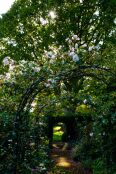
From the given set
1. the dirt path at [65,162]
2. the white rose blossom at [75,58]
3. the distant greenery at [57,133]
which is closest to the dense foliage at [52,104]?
the white rose blossom at [75,58]

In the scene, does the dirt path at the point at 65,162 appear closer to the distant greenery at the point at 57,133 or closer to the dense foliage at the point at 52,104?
the dense foliage at the point at 52,104

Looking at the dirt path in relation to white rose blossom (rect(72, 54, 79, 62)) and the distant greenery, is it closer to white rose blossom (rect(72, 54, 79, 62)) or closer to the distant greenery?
white rose blossom (rect(72, 54, 79, 62))

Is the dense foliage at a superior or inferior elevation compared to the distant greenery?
inferior

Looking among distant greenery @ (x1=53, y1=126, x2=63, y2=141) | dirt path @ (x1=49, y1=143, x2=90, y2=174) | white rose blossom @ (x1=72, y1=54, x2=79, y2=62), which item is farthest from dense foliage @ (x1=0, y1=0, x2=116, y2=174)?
distant greenery @ (x1=53, y1=126, x2=63, y2=141)

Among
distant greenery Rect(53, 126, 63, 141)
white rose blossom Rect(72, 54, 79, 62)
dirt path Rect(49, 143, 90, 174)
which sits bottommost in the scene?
dirt path Rect(49, 143, 90, 174)

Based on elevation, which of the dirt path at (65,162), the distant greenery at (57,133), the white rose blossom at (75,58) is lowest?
the dirt path at (65,162)

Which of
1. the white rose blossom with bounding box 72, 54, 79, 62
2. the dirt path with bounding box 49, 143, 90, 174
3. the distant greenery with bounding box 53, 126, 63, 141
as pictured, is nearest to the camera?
the white rose blossom with bounding box 72, 54, 79, 62

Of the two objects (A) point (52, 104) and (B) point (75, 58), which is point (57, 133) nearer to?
(A) point (52, 104)

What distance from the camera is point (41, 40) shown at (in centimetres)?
2648

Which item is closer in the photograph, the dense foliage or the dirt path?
the dense foliage

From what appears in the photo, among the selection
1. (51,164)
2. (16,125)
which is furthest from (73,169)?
(16,125)

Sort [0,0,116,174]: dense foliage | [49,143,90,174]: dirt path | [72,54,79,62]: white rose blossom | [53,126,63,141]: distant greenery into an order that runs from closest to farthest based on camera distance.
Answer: [0,0,116,174]: dense foliage
[72,54,79,62]: white rose blossom
[49,143,90,174]: dirt path
[53,126,63,141]: distant greenery

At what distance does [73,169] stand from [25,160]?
7.30m

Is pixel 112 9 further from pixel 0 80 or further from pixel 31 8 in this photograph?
pixel 0 80
